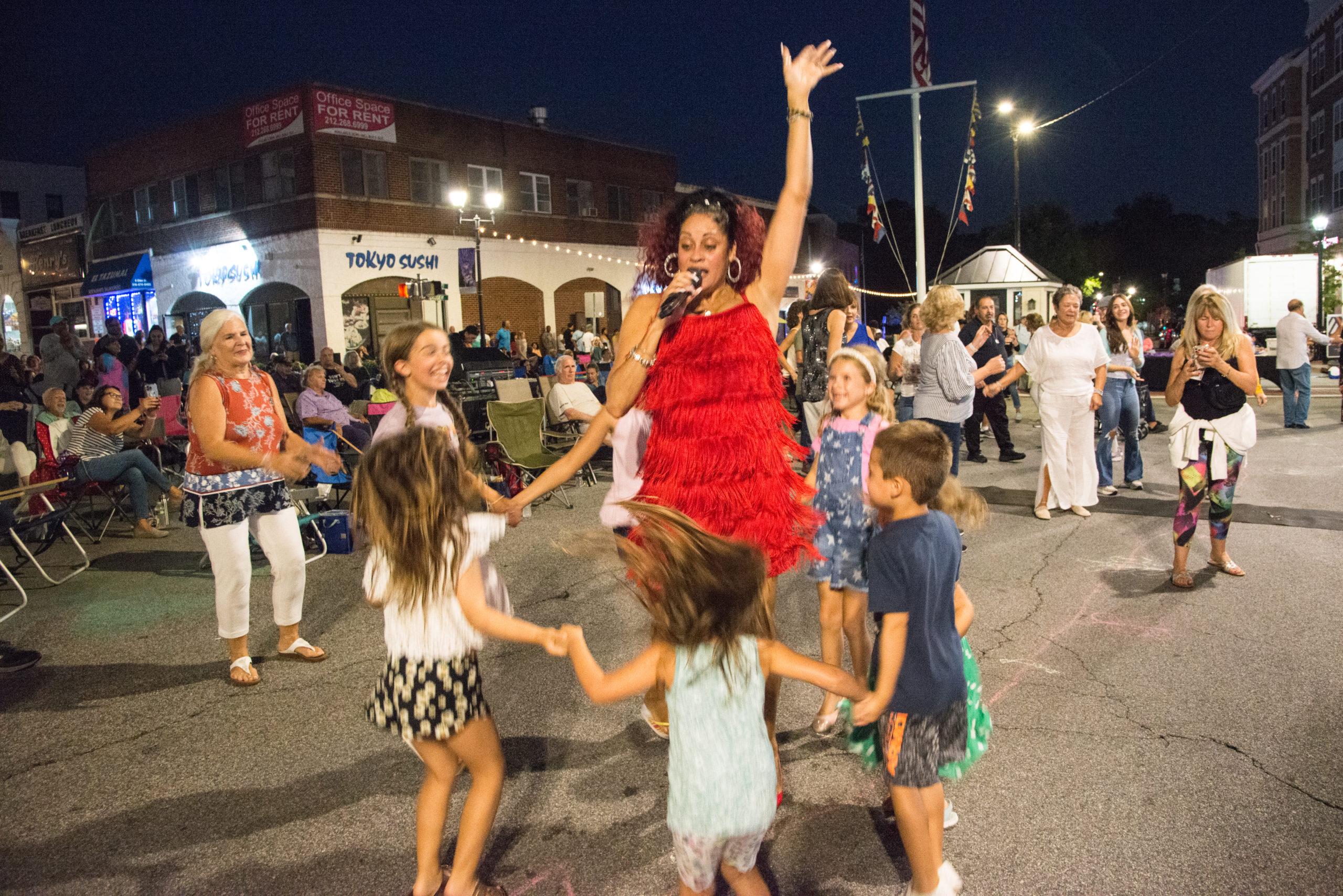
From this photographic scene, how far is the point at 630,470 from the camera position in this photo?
9.71ft

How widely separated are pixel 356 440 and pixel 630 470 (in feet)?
23.9

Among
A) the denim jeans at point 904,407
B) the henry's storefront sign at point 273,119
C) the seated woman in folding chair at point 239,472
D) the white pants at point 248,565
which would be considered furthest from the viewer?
the henry's storefront sign at point 273,119

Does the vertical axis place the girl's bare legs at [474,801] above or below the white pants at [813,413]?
below

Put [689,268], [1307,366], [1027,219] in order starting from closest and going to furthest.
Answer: [689,268], [1307,366], [1027,219]

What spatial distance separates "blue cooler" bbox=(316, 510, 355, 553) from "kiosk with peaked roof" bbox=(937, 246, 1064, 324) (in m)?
23.4

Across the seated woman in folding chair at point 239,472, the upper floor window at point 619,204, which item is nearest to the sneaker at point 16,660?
the seated woman in folding chair at point 239,472

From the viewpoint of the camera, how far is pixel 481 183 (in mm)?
27953

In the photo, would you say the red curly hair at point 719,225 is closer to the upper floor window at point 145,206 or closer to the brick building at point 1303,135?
the upper floor window at point 145,206

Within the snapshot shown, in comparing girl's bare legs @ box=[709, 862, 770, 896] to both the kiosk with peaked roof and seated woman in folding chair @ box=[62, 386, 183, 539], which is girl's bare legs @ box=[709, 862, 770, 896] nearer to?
seated woman in folding chair @ box=[62, 386, 183, 539]

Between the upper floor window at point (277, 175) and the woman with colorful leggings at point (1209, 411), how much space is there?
2437cm

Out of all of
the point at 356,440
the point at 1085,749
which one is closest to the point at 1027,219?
the point at 356,440

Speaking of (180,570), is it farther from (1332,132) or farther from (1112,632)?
(1332,132)

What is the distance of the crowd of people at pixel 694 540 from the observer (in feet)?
6.67

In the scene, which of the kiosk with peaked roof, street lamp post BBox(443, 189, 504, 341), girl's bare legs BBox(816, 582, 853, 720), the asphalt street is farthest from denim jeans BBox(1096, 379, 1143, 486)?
the kiosk with peaked roof
